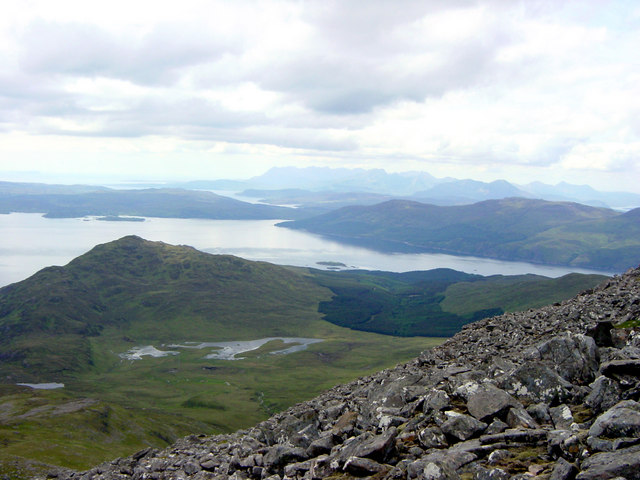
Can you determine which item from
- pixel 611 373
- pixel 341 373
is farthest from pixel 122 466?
pixel 341 373

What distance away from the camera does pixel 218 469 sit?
971 inches

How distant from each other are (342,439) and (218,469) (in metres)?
8.87

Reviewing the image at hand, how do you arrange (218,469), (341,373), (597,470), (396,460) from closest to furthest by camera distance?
1. (597,470)
2. (396,460)
3. (218,469)
4. (341,373)

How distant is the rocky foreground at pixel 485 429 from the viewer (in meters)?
12.9

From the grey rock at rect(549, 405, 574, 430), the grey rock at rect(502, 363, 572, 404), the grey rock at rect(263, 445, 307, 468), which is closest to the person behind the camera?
the grey rock at rect(549, 405, 574, 430)

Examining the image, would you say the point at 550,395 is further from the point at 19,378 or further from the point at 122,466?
the point at 19,378

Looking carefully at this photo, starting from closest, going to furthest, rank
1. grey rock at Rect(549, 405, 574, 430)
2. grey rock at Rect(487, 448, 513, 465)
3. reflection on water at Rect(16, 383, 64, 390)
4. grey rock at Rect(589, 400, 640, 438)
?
grey rock at Rect(589, 400, 640, 438) → grey rock at Rect(487, 448, 513, 465) → grey rock at Rect(549, 405, 574, 430) → reflection on water at Rect(16, 383, 64, 390)

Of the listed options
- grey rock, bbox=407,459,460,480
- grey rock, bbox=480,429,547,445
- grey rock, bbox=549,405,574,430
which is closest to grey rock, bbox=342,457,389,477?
grey rock, bbox=407,459,460,480

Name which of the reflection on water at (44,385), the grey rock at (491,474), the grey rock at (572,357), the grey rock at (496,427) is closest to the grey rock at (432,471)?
the grey rock at (491,474)

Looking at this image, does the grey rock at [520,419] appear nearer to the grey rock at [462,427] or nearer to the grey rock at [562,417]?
the grey rock at [562,417]

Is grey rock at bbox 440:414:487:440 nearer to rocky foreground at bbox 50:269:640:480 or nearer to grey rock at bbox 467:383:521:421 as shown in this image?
rocky foreground at bbox 50:269:640:480

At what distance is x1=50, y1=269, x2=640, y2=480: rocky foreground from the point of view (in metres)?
12.9

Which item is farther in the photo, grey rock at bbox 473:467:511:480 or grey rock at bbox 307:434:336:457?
grey rock at bbox 307:434:336:457

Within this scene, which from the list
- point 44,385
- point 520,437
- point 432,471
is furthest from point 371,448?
point 44,385
